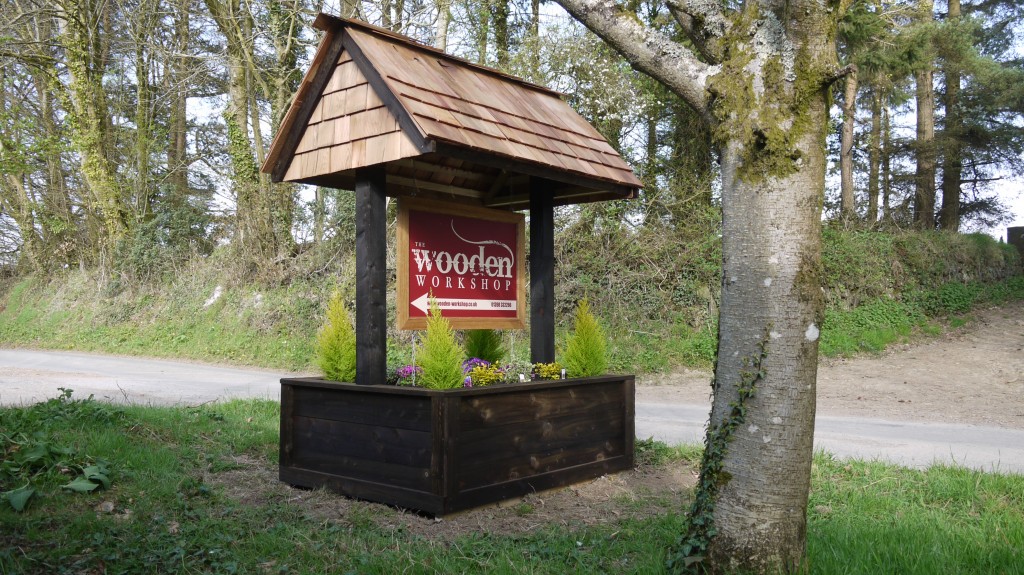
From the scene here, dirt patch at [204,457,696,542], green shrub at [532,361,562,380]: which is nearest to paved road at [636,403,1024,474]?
dirt patch at [204,457,696,542]

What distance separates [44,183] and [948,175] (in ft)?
95.1

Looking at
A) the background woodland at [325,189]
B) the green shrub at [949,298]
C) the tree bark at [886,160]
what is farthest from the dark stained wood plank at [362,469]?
the tree bark at [886,160]

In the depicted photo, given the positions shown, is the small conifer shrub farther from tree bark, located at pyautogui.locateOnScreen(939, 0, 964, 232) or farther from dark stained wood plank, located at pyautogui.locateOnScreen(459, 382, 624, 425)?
tree bark, located at pyautogui.locateOnScreen(939, 0, 964, 232)

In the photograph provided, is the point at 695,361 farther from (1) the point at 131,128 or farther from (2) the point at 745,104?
(1) the point at 131,128

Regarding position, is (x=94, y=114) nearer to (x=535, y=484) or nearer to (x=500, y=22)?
(x=500, y=22)

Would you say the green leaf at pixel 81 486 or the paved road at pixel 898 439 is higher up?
the green leaf at pixel 81 486

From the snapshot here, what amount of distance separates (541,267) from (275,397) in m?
5.51

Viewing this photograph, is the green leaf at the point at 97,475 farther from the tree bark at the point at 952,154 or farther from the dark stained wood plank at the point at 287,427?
the tree bark at the point at 952,154

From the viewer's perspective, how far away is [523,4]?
16.6 meters

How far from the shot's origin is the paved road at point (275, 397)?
266 inches

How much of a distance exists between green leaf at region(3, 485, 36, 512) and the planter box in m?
1.79

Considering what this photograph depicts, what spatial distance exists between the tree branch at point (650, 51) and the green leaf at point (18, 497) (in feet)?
14.3

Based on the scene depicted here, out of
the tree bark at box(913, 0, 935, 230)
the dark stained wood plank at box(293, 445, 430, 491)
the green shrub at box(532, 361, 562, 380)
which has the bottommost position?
the dark stained wood plank at box(293, 445, 430, 491)

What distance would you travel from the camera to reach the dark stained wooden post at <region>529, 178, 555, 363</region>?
6.46 m
